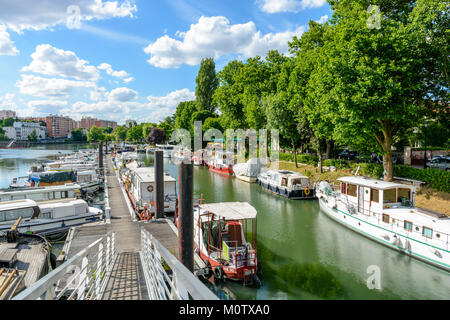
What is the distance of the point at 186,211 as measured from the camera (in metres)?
10.4

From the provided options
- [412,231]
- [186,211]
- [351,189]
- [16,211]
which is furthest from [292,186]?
[16,211]

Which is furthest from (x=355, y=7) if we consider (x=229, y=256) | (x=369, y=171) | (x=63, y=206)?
(x=63, y=206)

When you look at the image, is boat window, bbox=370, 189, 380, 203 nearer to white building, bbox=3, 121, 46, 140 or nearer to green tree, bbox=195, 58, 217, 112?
green tree, bbox=195, 58, 217, 112

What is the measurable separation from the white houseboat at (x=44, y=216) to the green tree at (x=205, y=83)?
68.3 m

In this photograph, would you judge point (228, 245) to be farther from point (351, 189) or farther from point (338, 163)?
point (338, 163)

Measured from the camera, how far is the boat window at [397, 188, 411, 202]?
748 inches

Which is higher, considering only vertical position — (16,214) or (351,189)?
(351,189)

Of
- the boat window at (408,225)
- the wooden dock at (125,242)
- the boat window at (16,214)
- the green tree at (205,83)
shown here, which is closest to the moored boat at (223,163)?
the wooden dock at (125,242)

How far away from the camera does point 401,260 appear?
52.6ft

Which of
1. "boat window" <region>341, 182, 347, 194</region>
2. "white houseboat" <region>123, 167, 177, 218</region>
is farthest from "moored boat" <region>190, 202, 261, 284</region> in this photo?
"boat window" <region>341, 182, 347, 194</region>

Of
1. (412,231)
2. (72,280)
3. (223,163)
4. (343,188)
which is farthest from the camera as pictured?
(223,163)

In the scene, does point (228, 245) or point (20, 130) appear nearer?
point (228, 245)

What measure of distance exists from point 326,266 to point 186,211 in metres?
8.93
